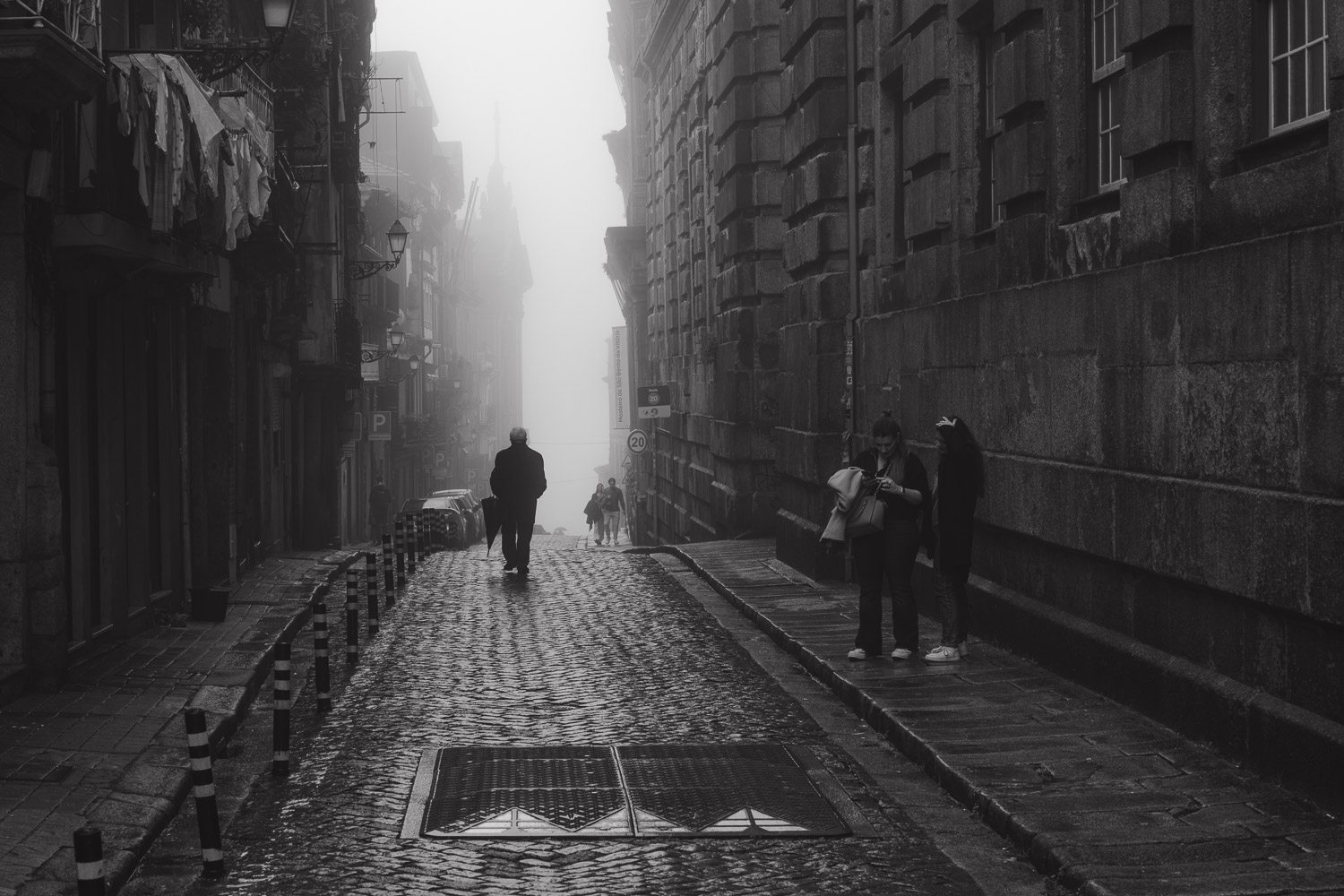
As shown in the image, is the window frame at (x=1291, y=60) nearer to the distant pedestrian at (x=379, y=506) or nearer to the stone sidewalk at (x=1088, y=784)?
the stone sidewalk at (x=1088, y=784)

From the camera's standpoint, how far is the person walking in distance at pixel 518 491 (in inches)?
846

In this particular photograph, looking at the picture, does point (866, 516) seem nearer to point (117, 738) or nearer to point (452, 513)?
point (117, 738)

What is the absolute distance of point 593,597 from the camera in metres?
18.6

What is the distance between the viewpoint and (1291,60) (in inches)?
339

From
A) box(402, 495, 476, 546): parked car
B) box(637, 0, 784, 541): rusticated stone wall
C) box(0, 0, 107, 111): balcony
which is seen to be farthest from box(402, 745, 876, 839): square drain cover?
box(402, 495, 476, 546): parked car

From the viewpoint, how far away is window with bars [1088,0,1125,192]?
11.1m

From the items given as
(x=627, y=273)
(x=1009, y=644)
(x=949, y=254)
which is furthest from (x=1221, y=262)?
(x=627, y=273)

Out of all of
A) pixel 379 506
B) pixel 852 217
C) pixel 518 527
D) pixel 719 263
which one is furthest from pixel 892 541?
pixel 379 506

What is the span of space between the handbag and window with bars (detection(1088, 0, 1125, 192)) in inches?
104

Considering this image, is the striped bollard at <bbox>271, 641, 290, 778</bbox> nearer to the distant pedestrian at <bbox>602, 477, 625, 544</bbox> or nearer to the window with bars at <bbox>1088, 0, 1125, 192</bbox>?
the window with bars at <bbox>1088, 0, 1125, 192</bbox>

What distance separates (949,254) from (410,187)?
206 feet

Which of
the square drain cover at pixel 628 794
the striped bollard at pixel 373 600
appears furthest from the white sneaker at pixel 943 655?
the striped bollard at pixel 373 600

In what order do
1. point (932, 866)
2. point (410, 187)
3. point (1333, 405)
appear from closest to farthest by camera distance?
point (932, 866) < point (1333, 405) < point (410, 187)

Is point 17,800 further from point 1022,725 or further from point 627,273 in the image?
point 627,273
